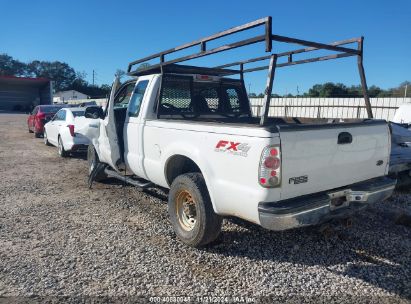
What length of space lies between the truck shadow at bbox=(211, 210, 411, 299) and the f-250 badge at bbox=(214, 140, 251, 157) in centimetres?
131

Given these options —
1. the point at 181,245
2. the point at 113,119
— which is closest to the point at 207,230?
the point at 181,245

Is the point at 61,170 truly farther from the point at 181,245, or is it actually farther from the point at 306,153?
the point at 306,153

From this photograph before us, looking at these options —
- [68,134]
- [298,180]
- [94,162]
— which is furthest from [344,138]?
[68,134]

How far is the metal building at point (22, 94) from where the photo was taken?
4684 centimetres

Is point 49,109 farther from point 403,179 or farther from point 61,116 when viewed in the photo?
point 403,179

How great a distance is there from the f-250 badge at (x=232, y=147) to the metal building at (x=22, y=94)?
4726 centimetres

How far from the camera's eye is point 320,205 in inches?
135

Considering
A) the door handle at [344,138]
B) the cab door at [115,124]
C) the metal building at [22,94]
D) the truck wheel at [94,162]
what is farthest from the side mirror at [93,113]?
the metal building at [22,94]

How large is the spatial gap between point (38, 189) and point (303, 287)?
5.60 meters

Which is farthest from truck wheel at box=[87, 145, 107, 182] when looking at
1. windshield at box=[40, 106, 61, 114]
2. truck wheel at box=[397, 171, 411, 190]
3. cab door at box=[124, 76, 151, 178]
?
windshield at box=[40, 106, 61, 114]

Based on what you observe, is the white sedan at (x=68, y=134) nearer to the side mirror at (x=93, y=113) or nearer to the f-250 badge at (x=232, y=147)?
the side mirror at (x=93, y=113)

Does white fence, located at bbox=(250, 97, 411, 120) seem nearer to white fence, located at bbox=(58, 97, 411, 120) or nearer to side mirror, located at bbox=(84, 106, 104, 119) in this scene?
white fence, located at bbox=(58, 97, 411, 120)

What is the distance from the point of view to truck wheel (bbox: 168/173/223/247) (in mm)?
3895

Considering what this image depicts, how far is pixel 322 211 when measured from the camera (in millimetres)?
3463
